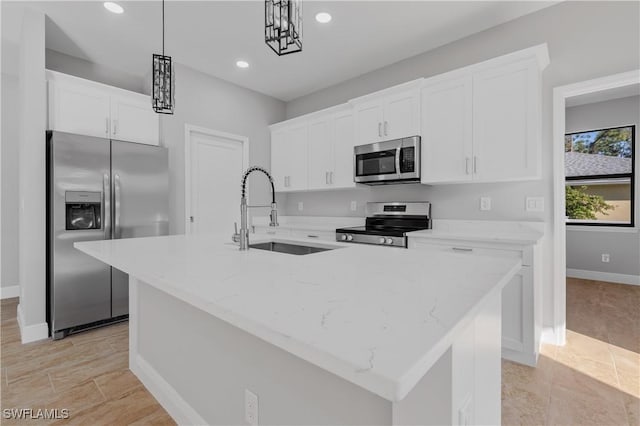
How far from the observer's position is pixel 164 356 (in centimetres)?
170

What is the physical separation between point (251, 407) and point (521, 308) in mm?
2016

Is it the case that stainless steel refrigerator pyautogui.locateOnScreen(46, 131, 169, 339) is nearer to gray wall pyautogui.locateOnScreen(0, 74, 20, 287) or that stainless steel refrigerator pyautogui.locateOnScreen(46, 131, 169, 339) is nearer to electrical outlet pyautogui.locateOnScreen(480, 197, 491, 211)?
gray wall pyautogui.locateOnScreen(0, 74, 20, 287)

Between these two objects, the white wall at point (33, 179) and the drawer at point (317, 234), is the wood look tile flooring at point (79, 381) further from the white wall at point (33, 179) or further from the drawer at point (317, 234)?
the drawer at point (317, 234)

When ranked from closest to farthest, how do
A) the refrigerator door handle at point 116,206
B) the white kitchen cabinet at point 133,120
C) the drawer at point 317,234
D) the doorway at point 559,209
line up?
the doorway at point 559,209, the refrigerator door handle at point 116,206, the white kitchen cabinet at point 133,120, the drawer at point 317,234

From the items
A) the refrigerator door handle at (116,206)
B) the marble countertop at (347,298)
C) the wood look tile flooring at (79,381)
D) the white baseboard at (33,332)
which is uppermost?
the refrigerator door handle at (116,206)

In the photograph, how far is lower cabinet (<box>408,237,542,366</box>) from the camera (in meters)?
2.21

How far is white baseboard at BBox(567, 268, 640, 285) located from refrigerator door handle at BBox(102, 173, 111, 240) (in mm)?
6224

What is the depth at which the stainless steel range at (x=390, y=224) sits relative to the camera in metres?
2.91

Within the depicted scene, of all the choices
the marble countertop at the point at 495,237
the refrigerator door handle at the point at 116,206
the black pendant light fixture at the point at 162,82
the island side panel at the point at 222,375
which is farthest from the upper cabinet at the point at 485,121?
the refrigerator door handle at the point at 116,206

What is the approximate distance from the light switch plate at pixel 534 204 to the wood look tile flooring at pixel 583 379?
113 cm

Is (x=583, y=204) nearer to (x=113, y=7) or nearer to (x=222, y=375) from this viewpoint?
(x=222, y=375)

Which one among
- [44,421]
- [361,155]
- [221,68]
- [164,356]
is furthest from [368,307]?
[221,68]

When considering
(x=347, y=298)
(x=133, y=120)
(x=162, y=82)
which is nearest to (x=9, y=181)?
(x=133, y=120)

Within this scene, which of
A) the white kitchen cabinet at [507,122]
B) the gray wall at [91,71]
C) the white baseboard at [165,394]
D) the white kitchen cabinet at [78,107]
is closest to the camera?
the white baseboard at [165,394]
